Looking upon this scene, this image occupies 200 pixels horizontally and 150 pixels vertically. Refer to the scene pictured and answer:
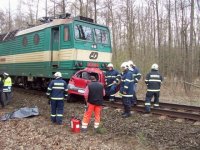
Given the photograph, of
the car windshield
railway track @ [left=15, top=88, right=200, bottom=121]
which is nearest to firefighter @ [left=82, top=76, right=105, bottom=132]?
railway track @ [left=15, top=88, right=200, bottom=121]

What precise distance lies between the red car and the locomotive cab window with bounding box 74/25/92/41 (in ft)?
5.10

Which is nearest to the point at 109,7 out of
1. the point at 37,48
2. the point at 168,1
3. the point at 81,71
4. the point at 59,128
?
the point at 168,1

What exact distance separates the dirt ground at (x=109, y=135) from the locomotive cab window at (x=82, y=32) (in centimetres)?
391

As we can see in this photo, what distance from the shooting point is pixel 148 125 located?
8.63m

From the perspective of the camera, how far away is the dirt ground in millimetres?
7059

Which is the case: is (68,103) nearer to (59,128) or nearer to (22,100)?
(22,100)

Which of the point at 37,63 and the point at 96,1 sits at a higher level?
the point at 96,1

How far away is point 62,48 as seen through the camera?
13.2 meters

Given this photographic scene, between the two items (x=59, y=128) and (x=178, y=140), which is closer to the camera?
(x=178, y=140)

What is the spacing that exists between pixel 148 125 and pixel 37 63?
7.98 m

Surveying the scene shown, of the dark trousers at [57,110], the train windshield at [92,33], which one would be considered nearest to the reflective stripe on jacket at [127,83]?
the dark trousers at [57,110]

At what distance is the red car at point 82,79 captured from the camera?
12.1 metres

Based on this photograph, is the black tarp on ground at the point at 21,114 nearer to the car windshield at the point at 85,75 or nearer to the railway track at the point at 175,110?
the car windshield at the point at 85,75

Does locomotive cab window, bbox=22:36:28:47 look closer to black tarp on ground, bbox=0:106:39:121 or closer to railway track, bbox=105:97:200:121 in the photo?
black tarp on ground, bbox=0:106:39:121
